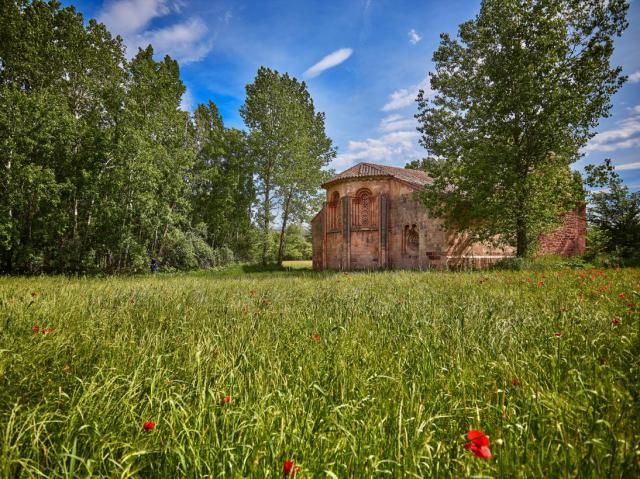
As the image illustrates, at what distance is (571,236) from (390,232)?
49.4ft

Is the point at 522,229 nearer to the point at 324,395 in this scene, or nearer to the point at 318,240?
the point at 318,240

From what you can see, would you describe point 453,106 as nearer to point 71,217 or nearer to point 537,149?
point 537,149

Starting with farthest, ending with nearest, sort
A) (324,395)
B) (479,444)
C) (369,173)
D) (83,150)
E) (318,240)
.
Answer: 1. (318,240)
2. (369,173)
3. (83,150)
4. (324,395)
5. (479,444)

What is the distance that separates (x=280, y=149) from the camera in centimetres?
3145

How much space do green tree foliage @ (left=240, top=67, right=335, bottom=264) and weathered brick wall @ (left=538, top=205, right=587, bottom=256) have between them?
836 inches

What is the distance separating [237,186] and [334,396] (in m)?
32.0

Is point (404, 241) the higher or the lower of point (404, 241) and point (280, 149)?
the lower

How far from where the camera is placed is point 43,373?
8.36 ft

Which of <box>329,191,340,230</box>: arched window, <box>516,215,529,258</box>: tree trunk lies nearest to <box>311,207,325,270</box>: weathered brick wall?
<box>329,191,340,230</box>: arched window

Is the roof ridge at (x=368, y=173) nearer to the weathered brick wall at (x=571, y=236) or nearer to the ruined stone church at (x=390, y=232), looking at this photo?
the ruined stone church at (x=390, y=232)

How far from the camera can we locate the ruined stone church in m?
22.1

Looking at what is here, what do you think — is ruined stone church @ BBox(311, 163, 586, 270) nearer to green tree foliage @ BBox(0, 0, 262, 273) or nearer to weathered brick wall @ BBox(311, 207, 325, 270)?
weathered brick wall @ BBox(311, 207, 325, 270)

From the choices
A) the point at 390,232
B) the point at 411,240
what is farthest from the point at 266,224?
the point at 411,240

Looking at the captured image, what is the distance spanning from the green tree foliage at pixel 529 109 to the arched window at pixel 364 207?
765cm
